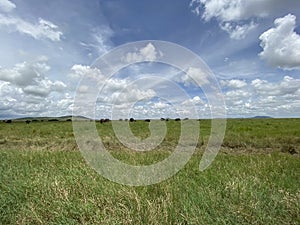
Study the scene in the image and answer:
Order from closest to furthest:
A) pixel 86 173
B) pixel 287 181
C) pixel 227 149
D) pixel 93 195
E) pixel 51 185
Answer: pixel 93 195
pixel 51 185
pixel 287 181
pixel 86 173
pixel 227 149

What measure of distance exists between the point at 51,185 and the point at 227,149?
416 inches

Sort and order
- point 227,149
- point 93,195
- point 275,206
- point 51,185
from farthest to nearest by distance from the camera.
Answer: point 227,149 → point 51,185 → point 93,195 → point 275,206

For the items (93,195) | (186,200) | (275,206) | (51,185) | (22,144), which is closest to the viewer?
(275,206)

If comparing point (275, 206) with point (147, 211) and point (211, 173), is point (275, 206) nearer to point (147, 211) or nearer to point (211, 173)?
point (147, 211)

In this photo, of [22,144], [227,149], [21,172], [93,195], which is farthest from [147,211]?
[22,144]

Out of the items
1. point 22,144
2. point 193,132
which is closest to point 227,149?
point 193,132

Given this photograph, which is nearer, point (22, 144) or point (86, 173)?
point (86, 173)

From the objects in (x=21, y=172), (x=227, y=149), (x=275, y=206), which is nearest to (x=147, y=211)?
(x=275, y=206)

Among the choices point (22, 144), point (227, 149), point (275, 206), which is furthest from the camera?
point (22, 144)

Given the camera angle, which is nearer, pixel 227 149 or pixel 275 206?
pixel 275 206

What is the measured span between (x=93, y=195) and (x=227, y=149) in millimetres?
10431

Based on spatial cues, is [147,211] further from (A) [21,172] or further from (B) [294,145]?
(B) [294,145]

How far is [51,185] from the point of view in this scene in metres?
4.53

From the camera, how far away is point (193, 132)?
1667cm
